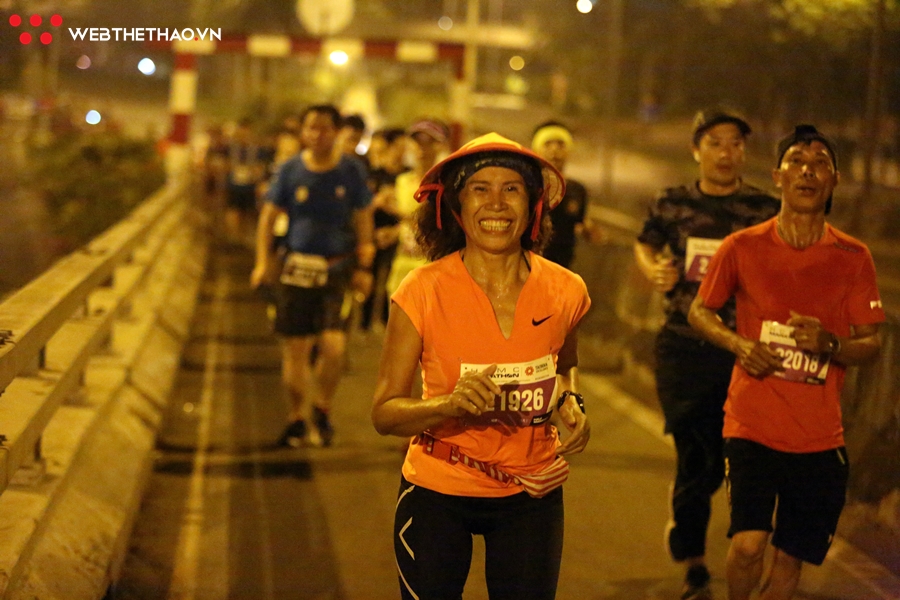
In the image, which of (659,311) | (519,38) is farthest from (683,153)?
(659,311)

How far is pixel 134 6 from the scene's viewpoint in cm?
503

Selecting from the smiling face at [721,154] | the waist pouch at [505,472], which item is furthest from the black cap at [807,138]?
the waist pouch at [505,472]

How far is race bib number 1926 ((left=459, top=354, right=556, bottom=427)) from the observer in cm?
383

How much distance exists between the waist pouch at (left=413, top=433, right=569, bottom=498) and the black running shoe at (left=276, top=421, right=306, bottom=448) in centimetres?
502

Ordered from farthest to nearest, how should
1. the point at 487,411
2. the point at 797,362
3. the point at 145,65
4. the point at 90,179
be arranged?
the point at 90,179 < the point at 145,65 < the point at 797,362 < the point at 487,411

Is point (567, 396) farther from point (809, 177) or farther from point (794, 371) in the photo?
point (809, 177)

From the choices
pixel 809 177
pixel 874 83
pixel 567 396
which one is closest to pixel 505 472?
pixel 567 396

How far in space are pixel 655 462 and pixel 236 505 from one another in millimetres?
2898

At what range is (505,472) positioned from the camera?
389 centimetres

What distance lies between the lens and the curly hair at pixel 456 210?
13.3ft

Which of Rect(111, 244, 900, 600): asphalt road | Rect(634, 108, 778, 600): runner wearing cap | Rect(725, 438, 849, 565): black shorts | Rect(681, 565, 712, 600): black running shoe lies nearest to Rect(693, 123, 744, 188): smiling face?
Rect(634, 108, 778, 600): runner wearing cap

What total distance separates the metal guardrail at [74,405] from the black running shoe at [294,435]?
87 cm

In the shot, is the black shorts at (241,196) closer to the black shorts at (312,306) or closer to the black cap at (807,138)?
the black shorts at (312,306)

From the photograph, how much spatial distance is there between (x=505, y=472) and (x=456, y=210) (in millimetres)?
845
